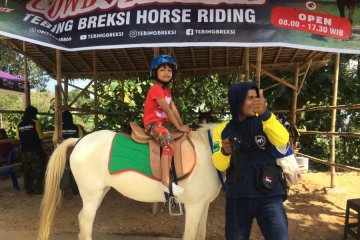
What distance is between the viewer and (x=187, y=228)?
2977mm

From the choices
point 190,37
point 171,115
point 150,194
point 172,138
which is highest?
point 190,37

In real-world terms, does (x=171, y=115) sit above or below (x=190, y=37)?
below

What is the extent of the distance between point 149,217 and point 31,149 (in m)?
3.07

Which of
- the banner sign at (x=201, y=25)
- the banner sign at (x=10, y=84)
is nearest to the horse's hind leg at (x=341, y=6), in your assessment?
the banner sign at (x=201, y=25)

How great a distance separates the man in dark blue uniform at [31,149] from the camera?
6074 mm

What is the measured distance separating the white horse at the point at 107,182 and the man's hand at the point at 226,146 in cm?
100

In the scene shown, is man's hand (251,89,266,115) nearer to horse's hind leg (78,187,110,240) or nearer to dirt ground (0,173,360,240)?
horse's hind leg (78,187,110,240)

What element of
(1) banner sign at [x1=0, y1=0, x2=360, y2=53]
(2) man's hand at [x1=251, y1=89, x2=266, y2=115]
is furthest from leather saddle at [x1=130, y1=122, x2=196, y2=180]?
(2) man's hand at [x1=251, y1=89, x2=266, y2=115]

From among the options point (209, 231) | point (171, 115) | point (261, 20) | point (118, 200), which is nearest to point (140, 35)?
point (171, 115)

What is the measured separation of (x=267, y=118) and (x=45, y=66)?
6731 millimetres

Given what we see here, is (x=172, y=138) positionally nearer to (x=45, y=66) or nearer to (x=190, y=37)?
(x=190, y=37)

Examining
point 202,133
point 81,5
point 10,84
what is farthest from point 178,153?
point 10,84

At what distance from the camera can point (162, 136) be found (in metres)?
2.94

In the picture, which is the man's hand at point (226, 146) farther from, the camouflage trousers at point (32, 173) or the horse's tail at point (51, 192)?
the camouflage trousers at point (32, 173)
